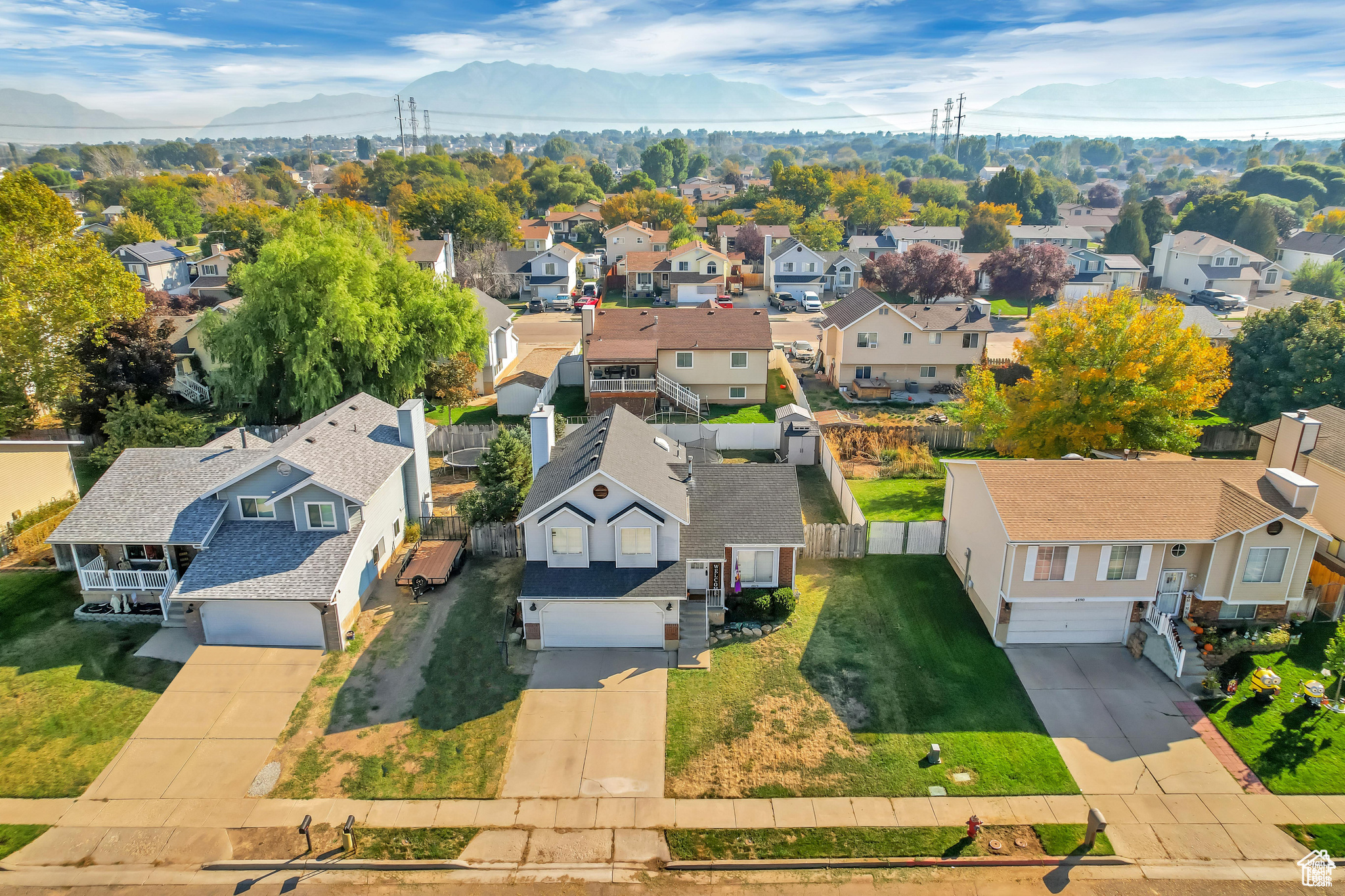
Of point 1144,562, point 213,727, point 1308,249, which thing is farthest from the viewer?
point 1308,249

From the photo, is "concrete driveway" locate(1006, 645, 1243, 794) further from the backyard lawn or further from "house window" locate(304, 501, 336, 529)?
"house window" locate(304, 501, 336, 529)

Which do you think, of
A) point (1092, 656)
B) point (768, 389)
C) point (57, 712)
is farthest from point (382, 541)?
point (768, 389)

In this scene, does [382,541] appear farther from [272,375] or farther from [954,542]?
[954,542]

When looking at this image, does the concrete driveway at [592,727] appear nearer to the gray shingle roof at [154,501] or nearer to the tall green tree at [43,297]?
the gray shingle roof at [154,501]

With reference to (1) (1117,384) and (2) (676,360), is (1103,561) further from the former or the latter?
(2) (676,360)

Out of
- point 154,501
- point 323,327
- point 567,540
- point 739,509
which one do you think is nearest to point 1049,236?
point 739,509

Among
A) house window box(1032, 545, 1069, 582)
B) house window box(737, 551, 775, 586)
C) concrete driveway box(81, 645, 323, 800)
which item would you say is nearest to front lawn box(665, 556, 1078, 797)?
house window box(737, 551, 775, 586)

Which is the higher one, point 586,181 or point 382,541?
point 586,181
